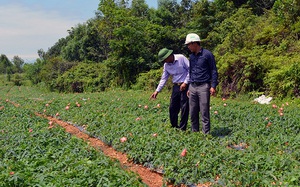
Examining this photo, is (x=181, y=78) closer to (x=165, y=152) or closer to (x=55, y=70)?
(x=165, y=152)

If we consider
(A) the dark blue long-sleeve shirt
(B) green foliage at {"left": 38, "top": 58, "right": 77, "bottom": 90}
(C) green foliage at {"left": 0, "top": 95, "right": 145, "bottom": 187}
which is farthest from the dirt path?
(B) green foliage at {"left": 38, "top": 58, "right": 77, "bottom": 90}

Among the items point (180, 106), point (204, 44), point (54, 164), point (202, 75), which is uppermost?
point (204, 44)

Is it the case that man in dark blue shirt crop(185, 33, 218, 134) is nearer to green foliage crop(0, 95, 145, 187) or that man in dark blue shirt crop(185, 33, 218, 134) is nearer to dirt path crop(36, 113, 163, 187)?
dirt path crop(36, 113, 163, 187)

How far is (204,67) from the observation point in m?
5.94

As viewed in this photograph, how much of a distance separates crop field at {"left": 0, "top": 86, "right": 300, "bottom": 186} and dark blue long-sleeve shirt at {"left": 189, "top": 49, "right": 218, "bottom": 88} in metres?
1.15

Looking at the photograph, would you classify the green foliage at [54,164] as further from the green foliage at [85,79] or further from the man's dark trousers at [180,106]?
the green foliage at [85,79]

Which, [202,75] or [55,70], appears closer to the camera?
[202,75]

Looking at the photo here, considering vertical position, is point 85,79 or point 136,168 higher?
point 85,79

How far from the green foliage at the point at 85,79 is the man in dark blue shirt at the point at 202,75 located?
20860 millimetres

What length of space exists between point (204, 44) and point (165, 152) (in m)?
17.6

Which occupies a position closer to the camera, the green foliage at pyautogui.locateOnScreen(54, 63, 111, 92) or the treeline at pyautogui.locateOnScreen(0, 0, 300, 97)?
the treeline at pyautogui.locateOnScreen(0, 0, 300, 97)

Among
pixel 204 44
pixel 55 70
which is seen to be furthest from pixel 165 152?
pixel 55 70

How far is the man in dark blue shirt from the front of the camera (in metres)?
5.84

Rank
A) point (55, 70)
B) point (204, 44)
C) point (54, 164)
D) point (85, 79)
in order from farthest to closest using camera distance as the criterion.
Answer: point (55, 70), point (85, 79), point (204, 44), point (54, 164)
